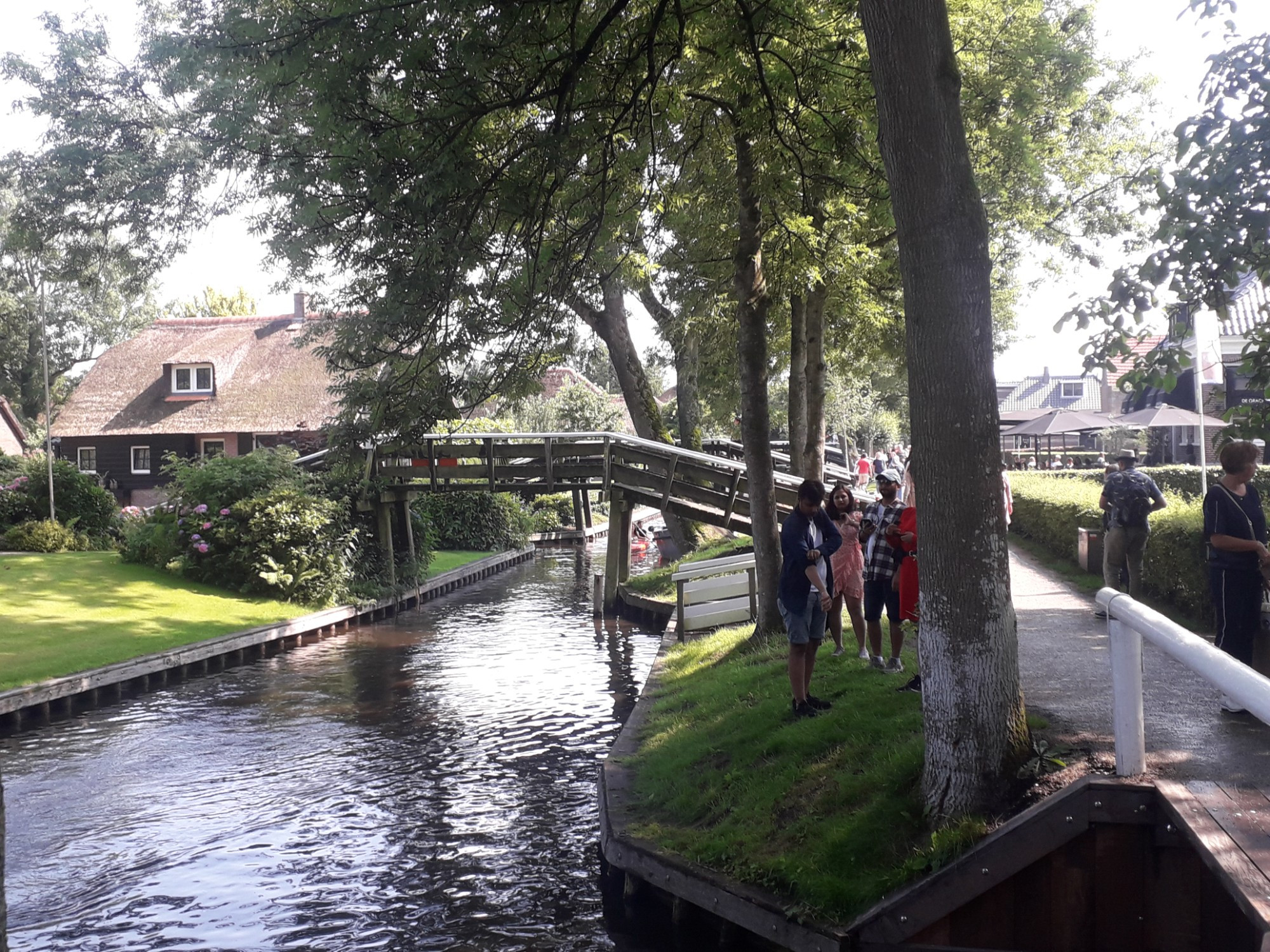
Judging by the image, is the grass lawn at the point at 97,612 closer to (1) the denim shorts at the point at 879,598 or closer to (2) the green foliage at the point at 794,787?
(2) the green foliage at the point at 794,787

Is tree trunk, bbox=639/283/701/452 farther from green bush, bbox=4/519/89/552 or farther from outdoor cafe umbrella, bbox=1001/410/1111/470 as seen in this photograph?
green bush, bbox=4/519/89/552

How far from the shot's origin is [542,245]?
32.2ft

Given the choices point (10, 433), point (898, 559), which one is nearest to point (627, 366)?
point (898, 559)

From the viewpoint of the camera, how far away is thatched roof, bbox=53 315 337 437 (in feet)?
130

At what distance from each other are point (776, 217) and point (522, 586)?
1789 cm

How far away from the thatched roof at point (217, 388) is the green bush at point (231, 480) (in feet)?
46.5

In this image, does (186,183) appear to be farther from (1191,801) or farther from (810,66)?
(1191,801)

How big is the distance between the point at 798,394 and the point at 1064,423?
80.9 ft

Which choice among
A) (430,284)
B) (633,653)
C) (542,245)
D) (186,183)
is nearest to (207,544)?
(186,183)

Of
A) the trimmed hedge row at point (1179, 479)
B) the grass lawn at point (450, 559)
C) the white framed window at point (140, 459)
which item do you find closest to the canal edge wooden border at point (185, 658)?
the grass lawn at point (450, 559)

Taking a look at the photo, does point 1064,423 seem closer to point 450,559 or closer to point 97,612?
point 450,559

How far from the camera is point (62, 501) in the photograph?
1067 inches

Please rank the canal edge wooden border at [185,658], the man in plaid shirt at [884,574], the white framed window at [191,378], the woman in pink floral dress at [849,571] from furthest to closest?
the white framed window at [191,378] → the canal edge wooden border at [185,658] → the woman in pink floral dress at [849,571] → the man in plaid shirt at [884,574]

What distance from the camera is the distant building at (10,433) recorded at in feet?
171
